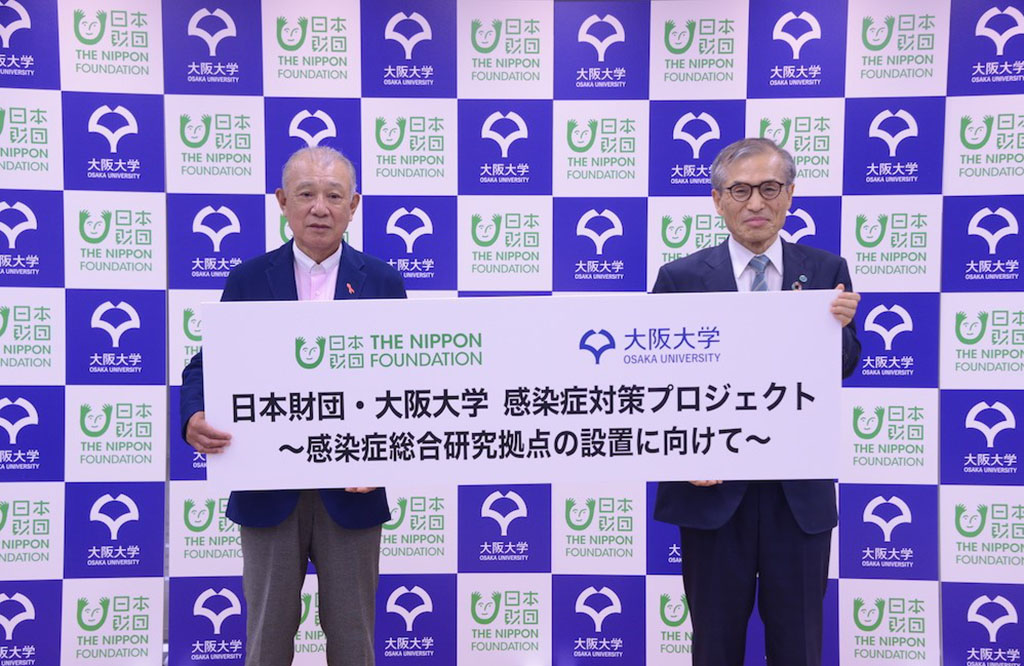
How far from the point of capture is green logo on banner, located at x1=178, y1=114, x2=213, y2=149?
316cm

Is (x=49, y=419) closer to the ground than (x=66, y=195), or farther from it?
closer to the ground

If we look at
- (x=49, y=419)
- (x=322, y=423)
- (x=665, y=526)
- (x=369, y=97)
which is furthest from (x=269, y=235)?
(x=665, y=526)

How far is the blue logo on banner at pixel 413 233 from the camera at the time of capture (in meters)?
3.23

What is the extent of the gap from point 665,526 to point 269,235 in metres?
2.15

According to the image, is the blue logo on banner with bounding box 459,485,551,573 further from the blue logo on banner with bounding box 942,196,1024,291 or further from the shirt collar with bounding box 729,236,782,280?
the blue logo on banner with bounding box 942,196,1024,291

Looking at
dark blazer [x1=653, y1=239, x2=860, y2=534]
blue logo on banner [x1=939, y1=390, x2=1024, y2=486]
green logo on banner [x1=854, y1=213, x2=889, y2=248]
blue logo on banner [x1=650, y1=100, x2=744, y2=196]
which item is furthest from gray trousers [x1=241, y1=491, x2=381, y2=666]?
blue logo on banner [x1=939, y1=390, x2=1024, y2=486]

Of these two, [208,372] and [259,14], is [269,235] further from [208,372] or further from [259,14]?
[208,372]

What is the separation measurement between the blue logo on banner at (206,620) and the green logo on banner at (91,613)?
0.88 ft

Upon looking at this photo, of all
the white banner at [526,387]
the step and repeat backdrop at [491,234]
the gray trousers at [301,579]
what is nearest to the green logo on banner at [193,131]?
the step and repeat backdrop at [491,234]

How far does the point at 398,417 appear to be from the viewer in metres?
2.12

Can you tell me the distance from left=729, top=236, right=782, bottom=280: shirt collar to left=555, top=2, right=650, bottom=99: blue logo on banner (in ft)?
4.21

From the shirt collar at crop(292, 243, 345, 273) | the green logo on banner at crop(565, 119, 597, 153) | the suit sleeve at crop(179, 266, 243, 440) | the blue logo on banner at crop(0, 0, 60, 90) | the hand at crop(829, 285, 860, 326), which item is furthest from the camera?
the green logo on banner at crop(565, 119, 597, 153)

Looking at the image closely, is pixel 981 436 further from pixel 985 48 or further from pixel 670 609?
pixel 985 48

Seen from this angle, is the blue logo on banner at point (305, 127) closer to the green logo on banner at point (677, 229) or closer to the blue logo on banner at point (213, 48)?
the blue logo on banner at point (213, 48)
